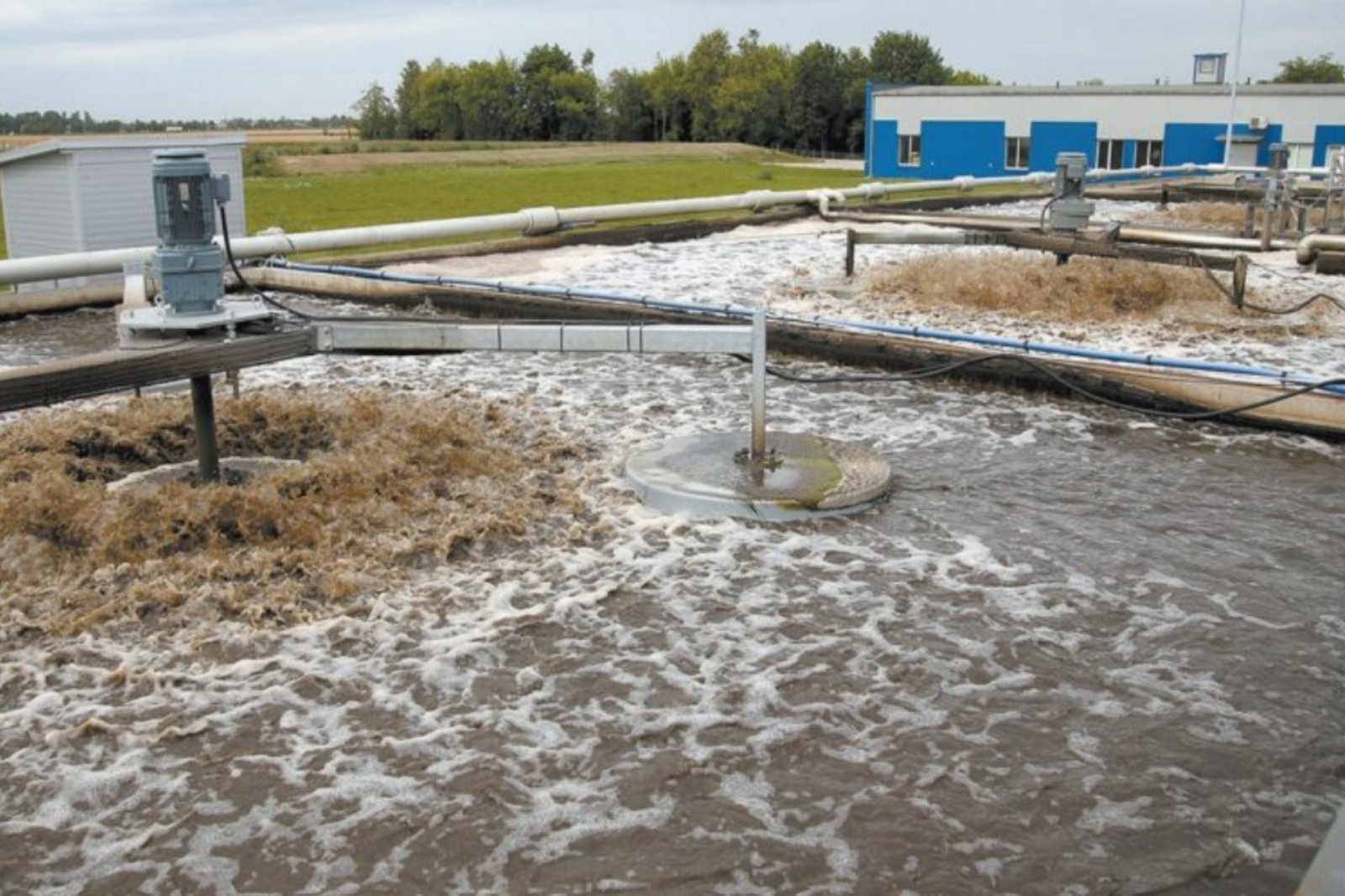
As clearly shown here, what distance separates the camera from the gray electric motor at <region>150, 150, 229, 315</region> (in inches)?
206

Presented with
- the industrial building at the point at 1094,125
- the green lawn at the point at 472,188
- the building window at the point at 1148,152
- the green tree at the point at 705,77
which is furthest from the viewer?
the green tree at the point at 705,77

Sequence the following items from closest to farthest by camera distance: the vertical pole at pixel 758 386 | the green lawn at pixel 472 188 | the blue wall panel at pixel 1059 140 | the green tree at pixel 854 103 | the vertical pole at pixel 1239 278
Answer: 1. the vertical pole at pixel 758 386
2. the vertical pole at pixel 1239 278
3. the green lawn at pixel 472 188
4. the blue wall panel at pixel 1059 140
5. the green tree at pixel 854 103

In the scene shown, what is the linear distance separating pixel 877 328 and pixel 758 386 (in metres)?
2.93

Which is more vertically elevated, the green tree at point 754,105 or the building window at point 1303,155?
the green tree at point 754,105

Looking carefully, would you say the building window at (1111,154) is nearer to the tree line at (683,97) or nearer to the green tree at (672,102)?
the tree line at (683,97)

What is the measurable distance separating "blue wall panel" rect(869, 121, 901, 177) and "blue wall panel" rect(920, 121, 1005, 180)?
1.17m

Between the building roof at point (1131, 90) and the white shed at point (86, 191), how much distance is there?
3079cm

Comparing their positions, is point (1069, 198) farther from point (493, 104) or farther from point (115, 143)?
point (493, 104)

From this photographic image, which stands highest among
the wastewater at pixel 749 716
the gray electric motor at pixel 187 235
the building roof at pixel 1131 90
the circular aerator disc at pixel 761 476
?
the building roof at pixel 1131 90

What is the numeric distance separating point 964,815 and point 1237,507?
3.09 meters

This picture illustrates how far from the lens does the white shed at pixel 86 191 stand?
35.5ft

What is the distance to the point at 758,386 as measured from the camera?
5742mm

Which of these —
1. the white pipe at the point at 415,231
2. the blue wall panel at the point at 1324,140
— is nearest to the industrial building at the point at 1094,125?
the blue wall panel at the point at 1324,140

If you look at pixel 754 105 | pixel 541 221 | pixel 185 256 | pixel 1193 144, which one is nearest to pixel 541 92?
pixel 754 105
